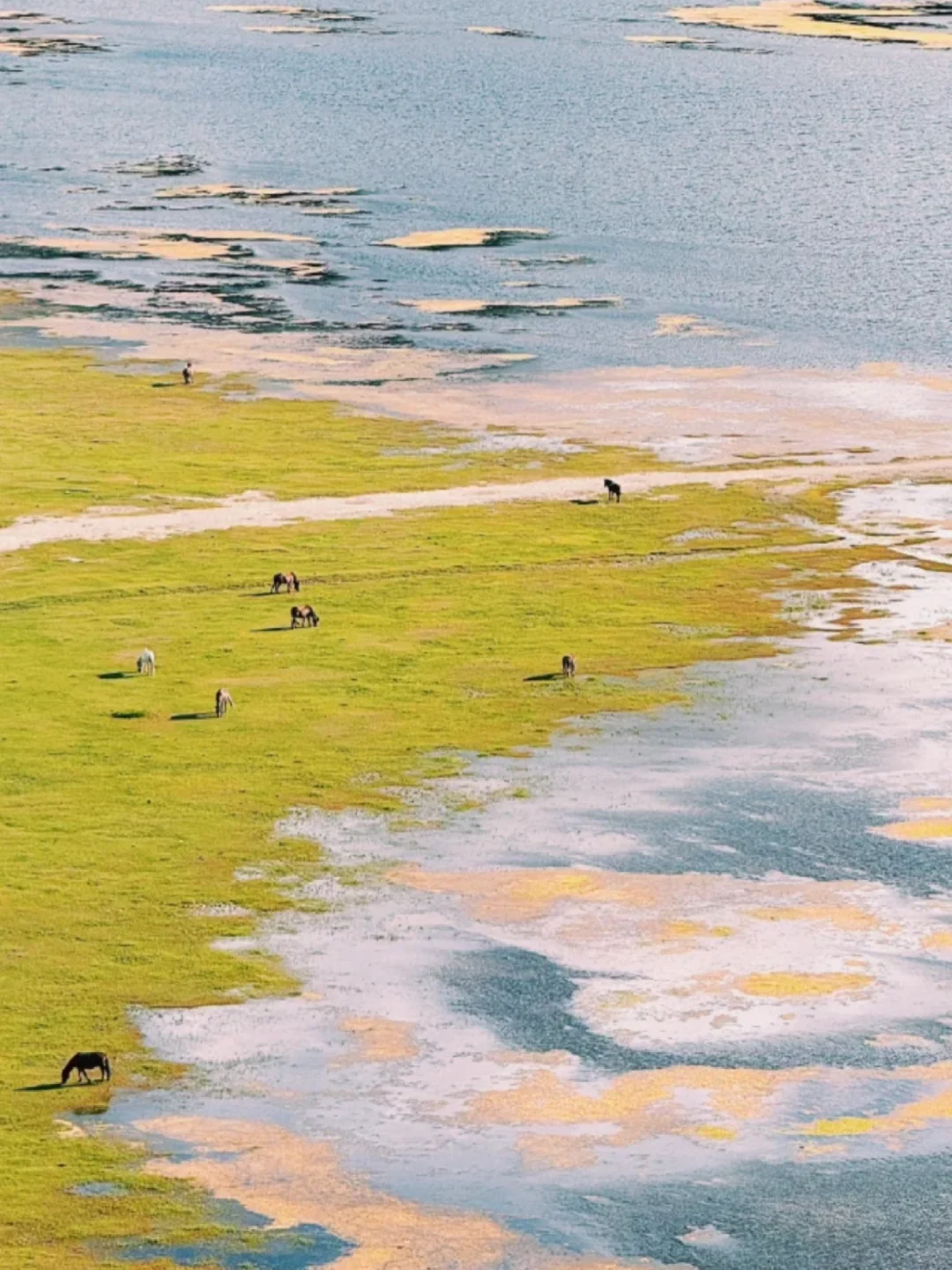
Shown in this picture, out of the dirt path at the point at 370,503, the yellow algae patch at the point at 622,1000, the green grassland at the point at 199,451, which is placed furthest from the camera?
the green grassland at the point at 199,451

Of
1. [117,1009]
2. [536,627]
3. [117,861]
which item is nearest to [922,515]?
[536,627]

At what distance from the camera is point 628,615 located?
81.5 m

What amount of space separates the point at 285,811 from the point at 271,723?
23.9ft

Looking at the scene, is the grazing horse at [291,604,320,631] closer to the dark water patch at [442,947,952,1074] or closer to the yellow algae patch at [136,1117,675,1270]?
the dark water patch at [442,947,952,1074]

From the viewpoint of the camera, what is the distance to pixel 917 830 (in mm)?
62031

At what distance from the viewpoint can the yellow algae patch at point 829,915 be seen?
5619 cm

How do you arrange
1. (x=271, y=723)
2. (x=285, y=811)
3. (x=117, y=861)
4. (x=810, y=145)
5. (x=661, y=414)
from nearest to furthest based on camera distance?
(x=117, y=861) < (x=285, y=811) < (x=271, y=723) < (x=661, y=414) < (x=810, y=145)

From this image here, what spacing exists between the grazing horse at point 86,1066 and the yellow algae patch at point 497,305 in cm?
8977

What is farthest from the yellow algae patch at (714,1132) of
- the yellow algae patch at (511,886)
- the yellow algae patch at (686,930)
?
the yellow algae patch at (511,886)

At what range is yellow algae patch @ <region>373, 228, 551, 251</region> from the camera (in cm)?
14975

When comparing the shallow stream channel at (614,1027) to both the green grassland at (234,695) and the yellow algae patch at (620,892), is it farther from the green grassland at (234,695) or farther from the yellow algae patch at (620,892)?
the green grassland at (234,695)

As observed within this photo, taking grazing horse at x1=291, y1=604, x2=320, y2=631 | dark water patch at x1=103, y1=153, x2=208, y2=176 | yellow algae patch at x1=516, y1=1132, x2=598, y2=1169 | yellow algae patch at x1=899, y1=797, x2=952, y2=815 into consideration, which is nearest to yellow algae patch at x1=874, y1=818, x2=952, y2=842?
yellow algae patch at x1=899, y1=797, x2=952, y2=815

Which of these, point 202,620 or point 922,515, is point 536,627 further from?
point 922,515

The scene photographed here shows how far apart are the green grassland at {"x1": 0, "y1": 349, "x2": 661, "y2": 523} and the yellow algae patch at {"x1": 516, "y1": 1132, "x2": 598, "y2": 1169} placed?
5112 cm
